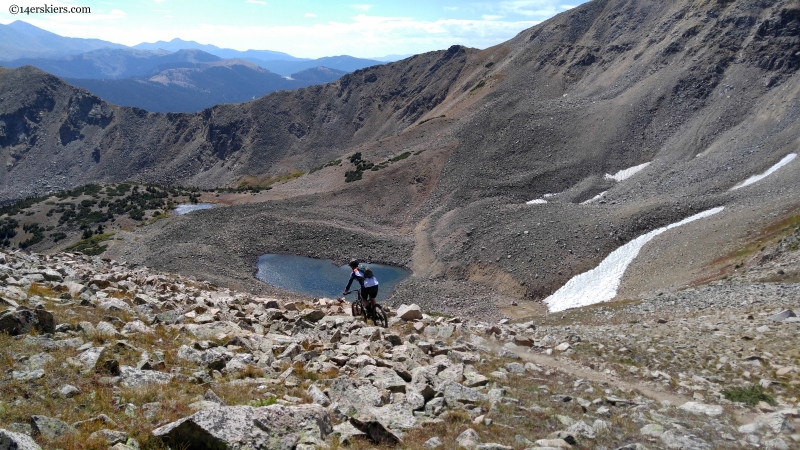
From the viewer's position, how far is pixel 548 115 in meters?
73.6

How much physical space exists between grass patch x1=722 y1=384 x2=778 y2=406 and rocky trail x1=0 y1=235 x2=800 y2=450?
69mm

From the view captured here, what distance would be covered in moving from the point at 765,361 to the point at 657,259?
23325mm

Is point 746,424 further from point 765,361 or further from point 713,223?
point 713,223

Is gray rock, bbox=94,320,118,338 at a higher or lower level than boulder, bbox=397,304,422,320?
higher

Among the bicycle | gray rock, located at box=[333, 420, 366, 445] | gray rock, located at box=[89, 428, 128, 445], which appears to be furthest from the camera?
the bicycle

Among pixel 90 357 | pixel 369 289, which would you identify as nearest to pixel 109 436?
pixel 90 357

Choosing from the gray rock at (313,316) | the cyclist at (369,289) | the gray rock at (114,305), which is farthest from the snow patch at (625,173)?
the gray rock at (114,305)

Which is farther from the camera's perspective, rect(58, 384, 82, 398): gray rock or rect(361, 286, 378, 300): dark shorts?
rect(361, 286, 378, 300): dark shorts

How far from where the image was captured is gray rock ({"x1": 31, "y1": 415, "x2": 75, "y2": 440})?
7973 mm

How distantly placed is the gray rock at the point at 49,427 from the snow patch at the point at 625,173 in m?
61.9

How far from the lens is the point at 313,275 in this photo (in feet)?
166

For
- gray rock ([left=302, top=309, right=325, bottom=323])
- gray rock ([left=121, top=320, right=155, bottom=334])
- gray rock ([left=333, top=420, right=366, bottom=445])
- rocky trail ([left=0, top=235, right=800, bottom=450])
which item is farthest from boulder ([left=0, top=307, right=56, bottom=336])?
gray rock ([left=333, top=420, right=366, bottom=445])

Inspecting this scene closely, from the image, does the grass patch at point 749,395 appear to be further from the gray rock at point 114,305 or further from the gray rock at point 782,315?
the gray rock at point 114,305

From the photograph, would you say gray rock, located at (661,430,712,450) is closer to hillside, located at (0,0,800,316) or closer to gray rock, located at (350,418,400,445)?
gray rock, located at (350,418,400,445)
